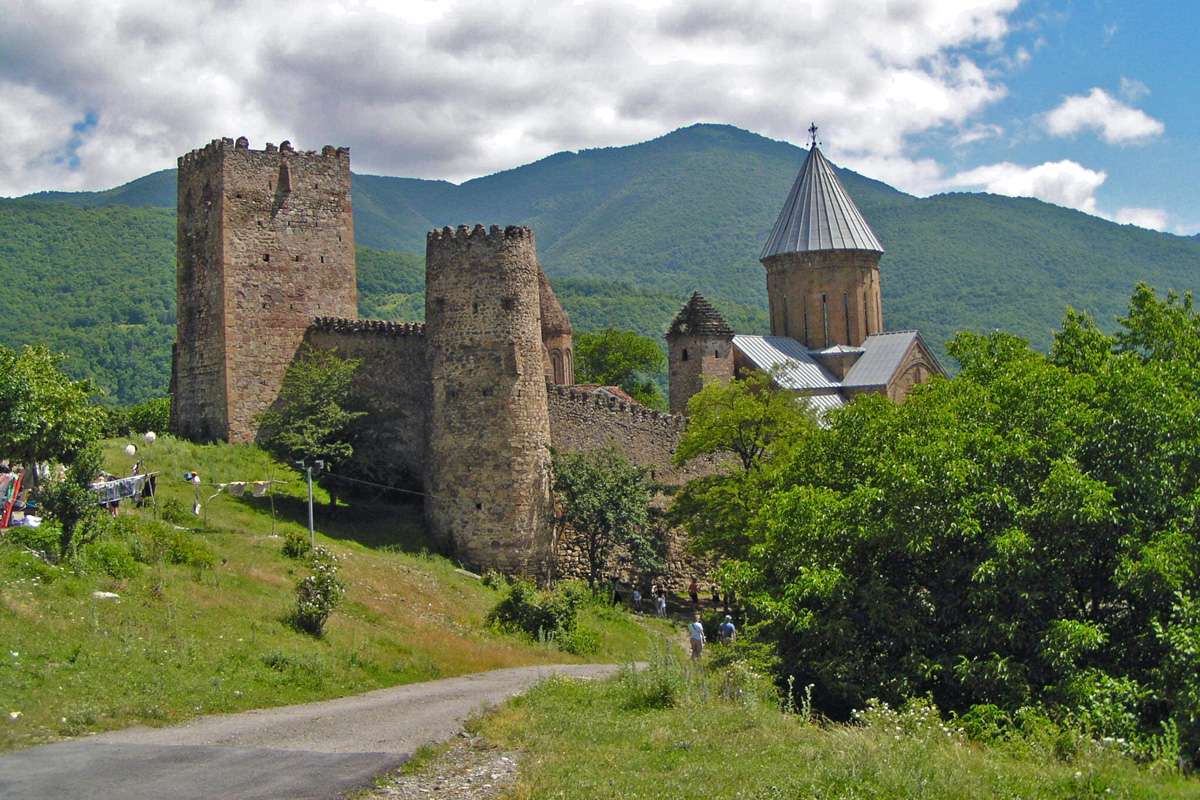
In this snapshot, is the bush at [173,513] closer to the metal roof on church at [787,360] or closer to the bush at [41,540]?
the bush at [41,540]

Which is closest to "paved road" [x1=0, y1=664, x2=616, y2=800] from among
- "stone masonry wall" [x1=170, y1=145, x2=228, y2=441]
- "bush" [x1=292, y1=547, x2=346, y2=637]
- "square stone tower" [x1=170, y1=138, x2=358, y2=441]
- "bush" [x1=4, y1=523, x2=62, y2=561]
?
"bush" [x1=292, y1=547, x2=346, y2=637]

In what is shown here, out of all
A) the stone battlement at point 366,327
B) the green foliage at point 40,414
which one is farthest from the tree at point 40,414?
the stone battlement at point 366,327

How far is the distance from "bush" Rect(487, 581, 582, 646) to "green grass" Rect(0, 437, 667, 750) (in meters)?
0.41

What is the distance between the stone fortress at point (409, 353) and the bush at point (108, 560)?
30.9 ft

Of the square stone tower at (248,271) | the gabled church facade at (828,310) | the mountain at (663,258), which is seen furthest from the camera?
the mountain at (663,258)

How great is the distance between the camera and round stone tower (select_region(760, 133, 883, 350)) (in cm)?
4591

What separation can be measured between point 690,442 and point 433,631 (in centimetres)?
1024

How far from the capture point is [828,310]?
4606 centimetres

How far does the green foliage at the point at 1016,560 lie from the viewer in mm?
14375

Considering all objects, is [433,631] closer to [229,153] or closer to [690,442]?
[690,442]

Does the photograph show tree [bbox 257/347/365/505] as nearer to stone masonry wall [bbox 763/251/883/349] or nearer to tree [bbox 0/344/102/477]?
tree [bbox 0/344/102/477]

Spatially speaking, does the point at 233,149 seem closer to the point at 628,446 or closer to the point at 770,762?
the point at 628,446

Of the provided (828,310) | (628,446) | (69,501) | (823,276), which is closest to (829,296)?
(828,310)

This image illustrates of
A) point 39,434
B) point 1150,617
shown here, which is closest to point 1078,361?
point 1150,617
